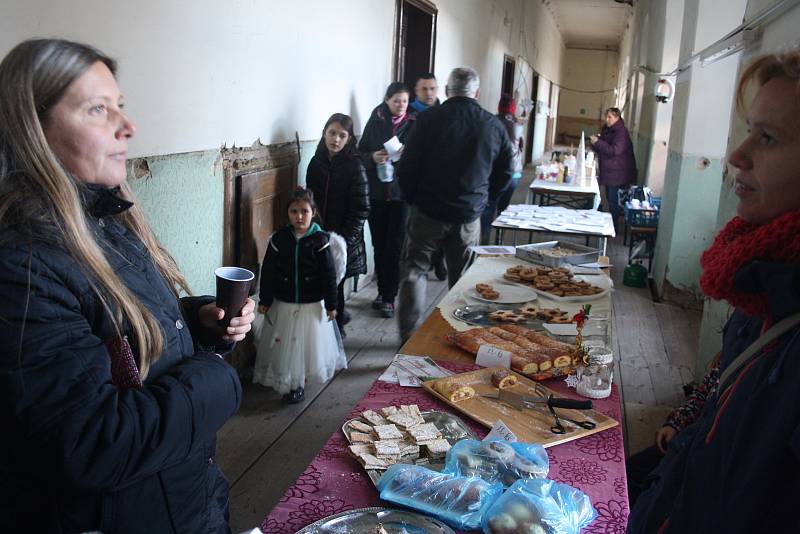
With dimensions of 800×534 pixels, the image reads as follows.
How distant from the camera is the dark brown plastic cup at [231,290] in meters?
1.42

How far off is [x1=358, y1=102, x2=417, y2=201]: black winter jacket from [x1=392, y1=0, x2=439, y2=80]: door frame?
3.83ft

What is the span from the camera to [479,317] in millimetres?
2678

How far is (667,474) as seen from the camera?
3.58 feet

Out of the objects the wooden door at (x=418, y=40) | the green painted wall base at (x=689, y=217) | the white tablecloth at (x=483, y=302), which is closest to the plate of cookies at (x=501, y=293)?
the white tablecloth at (x=483, y=302)

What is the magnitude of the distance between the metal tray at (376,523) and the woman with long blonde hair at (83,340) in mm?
275

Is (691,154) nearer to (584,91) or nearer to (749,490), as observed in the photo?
(749,490)

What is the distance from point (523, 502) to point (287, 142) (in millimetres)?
3146

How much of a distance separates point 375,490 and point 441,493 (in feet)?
0.52

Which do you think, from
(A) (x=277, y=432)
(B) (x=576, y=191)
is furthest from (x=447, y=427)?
(B) (x=576, y=191)

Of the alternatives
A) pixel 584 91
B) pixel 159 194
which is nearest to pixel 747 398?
pixel 159 194

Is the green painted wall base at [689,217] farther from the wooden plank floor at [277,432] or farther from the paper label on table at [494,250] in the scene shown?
the wooden plank floor at [277,432]

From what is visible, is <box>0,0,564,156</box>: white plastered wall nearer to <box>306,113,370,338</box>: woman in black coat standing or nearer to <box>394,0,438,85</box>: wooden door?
<box>306,113,370,338</box>: woman in black coat standing

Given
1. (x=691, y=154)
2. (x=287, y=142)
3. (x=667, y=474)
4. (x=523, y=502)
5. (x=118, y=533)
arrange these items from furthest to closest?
1. (x=691, y=154)
2. (x=287, y=142)
3. (x=523, y=502)
4. (x=118, y=533)
5. (x=667, y=474)

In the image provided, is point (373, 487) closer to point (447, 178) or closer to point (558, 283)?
point (558, 283)
